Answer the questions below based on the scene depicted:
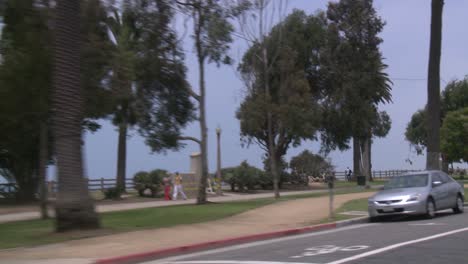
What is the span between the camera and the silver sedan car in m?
17.8

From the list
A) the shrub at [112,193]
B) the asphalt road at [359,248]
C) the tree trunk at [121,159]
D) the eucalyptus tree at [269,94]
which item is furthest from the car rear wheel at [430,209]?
the tree trunk at [121,159]

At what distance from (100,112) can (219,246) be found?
8.20m

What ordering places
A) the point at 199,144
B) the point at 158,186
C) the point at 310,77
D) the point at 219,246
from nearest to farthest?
the point at 219,246 → the point at 199,144 → the point at 158,186 → the point at 310,77

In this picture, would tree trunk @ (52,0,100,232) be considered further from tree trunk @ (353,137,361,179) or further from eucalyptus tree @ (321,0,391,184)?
tree trunk @ (353,137,361,179)

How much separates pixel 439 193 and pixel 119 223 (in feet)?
32.0

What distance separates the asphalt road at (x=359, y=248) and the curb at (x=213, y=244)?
0.26m

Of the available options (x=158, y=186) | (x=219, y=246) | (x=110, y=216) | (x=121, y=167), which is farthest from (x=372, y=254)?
(x=121, y=167)

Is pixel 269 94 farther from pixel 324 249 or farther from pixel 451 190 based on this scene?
pixel 324 249

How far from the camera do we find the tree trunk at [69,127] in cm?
1408

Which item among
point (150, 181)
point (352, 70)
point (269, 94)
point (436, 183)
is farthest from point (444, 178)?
point (352, 70)

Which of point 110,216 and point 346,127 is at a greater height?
point 346,127

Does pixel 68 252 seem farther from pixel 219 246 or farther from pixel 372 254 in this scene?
pixel 372 254

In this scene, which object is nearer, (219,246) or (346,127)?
(219,246)

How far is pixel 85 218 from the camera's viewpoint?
561 inches
